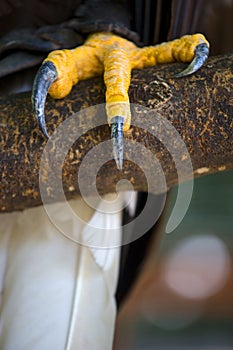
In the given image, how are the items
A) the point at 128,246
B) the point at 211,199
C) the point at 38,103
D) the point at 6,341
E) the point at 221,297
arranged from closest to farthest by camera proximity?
the point at 38,103
the point at 6,341
the point at 128,246
the point at 211,199
the point at 221,297

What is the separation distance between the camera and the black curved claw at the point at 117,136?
0.64 meters

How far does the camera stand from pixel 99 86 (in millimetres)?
709

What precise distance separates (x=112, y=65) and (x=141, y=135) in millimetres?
120

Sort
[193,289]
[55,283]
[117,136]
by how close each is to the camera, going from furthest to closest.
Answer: [193,289] < [55,283] < [117,136]

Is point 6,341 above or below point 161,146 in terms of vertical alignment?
below

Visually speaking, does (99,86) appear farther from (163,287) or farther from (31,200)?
(163,287)

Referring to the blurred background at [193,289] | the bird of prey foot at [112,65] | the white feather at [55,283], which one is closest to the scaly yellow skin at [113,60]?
the bird of prey foot at [112,65]

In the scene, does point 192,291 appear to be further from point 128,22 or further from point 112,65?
point 112,65

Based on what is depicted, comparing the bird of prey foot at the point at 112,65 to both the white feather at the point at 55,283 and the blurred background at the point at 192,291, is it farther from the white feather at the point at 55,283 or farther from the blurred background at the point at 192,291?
the blurred background at the point at 192,291

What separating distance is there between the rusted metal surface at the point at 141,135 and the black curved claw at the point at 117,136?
1 cm

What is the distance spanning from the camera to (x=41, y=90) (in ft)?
2.18

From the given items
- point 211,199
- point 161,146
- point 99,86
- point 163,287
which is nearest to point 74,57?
point 99,86

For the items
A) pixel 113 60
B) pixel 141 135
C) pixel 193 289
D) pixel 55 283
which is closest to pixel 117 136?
pixel 141 135

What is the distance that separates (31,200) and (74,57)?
0.67 feet
